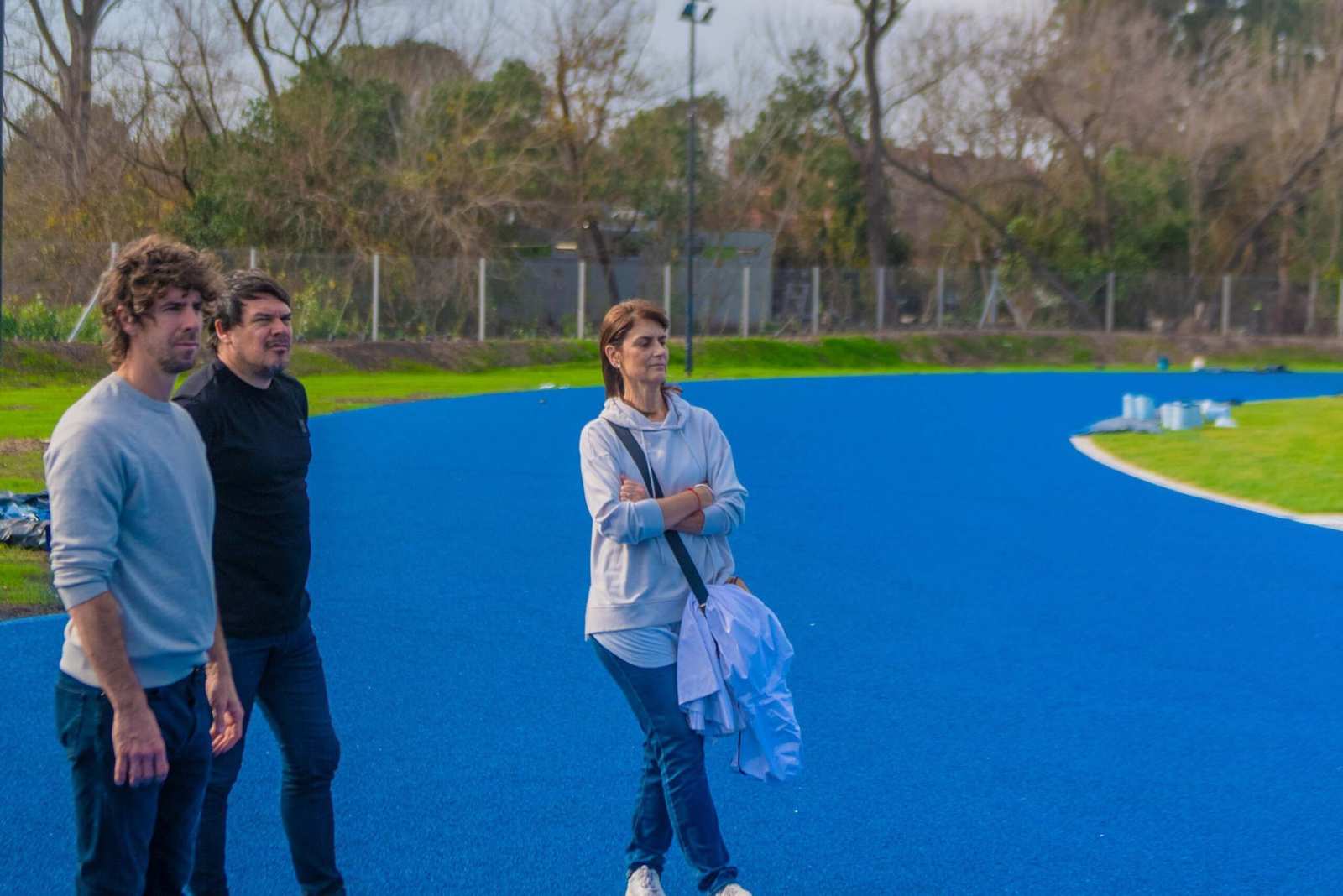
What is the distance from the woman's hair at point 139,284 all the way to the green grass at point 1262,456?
11.7 meters

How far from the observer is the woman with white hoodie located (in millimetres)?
4051

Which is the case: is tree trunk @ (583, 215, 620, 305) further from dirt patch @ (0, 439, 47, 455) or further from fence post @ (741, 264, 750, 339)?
dirt patch @ (0, 439, 47, 455)

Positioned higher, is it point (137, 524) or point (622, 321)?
point (622, 321)

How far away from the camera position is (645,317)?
4223 mm

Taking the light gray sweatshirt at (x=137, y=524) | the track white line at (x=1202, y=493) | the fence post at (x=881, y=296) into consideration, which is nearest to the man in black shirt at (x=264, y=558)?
the light gray sweatshirt at (x=137, y=524)

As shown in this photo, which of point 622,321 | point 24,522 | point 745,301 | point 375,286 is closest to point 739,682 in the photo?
point 622,321

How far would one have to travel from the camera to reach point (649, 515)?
403 cm

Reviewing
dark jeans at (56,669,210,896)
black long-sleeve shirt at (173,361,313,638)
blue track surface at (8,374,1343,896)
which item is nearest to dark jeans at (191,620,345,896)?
black long-sleeve shirt at (173,361,313,638)

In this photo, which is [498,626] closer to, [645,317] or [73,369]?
[645,317]

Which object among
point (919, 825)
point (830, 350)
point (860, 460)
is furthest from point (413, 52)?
point (919, 825)

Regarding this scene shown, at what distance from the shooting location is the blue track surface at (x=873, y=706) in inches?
186

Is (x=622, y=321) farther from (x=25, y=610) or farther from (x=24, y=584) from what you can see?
(x=24, y=584)

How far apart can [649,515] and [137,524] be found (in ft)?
4.96

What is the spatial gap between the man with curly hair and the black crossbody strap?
4.56 ft
